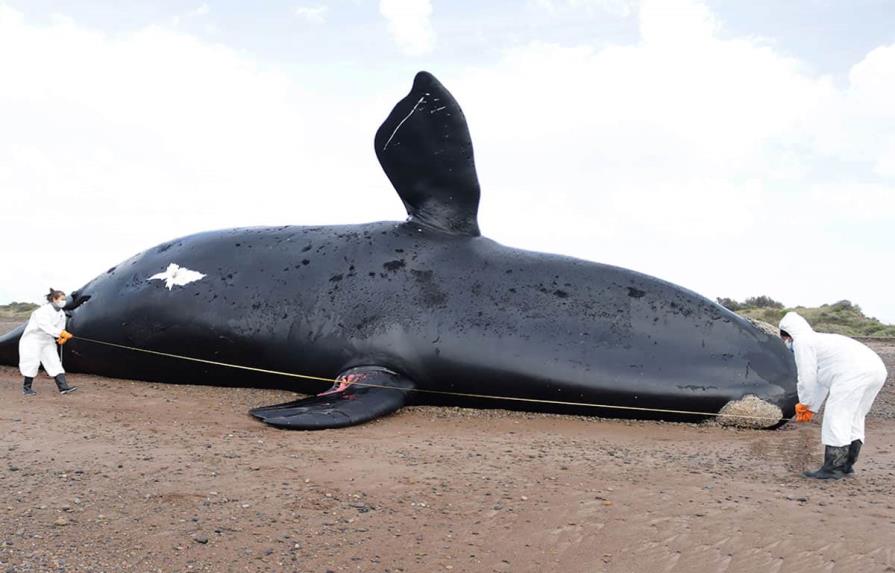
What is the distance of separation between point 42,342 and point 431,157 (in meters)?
5.72

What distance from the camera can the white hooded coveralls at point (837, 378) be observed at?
6435 mm

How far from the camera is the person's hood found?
7094 millimetres

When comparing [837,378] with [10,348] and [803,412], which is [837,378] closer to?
[803,412]

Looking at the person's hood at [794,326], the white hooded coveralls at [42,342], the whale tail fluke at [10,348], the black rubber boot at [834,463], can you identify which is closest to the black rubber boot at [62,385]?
the white hooded coveralls at [42,342]

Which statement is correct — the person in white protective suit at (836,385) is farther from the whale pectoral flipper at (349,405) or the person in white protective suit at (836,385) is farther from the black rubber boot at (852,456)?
the whale pectoral flipper at (349,405)

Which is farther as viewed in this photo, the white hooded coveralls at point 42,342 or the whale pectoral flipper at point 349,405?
the white hooded coveralls at point 42,342

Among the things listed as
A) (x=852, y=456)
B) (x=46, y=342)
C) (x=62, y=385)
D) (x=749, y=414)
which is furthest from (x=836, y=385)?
(x=46, y=342)

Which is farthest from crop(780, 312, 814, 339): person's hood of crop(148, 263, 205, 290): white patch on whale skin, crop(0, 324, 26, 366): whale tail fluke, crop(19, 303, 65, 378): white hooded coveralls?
crop(0, 324, 26, 366): whale tail fluke

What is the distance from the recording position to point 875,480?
6.09 metres

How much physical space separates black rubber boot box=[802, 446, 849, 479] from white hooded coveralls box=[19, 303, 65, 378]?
8.78 m

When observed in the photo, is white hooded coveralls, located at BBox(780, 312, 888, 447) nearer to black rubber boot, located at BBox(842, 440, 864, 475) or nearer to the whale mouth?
black rubber boot, located at BBox(842, 440, 864, 475)

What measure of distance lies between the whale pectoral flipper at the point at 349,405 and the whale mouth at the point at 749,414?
134 inches

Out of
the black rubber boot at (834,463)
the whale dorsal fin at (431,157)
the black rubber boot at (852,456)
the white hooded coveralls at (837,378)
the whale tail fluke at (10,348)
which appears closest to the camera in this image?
the black rubber boot at (834,463)

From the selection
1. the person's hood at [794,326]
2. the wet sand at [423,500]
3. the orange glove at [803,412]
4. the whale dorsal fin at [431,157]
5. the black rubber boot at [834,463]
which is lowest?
the wet sand at [423,500]
